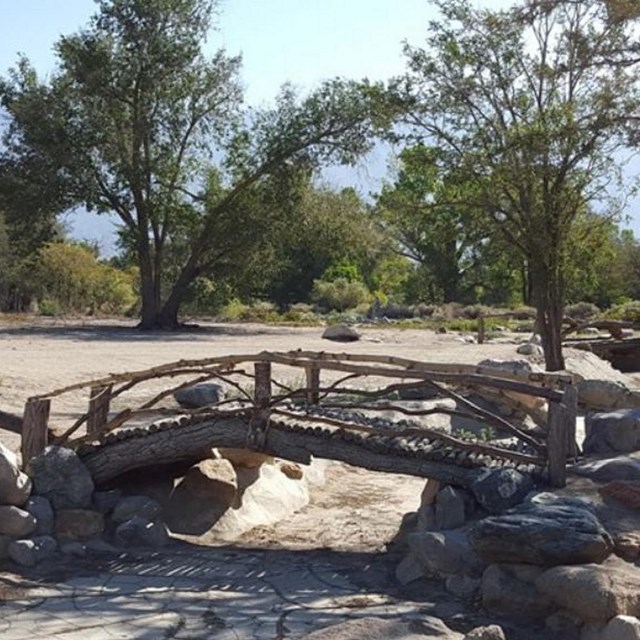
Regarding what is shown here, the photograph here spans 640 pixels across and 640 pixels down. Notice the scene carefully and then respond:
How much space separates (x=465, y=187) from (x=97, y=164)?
56.9ft

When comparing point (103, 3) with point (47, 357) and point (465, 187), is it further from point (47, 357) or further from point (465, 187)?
point (465, 187)

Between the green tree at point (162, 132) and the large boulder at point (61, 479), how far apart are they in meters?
22.8

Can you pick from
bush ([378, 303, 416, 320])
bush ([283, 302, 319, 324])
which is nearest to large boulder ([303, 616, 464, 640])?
bush ([283, 302, 319, 324])

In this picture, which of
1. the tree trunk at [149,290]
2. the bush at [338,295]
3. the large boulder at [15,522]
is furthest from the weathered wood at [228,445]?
the bush at [338,295]

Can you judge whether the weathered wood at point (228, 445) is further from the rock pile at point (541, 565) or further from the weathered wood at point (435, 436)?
the rock pile at point (541, 565)

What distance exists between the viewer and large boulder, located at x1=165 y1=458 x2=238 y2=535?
890cm

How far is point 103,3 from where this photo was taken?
102ft

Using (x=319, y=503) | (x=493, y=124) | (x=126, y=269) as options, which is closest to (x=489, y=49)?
(x=493, y=124)

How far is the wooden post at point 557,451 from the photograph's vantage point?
297 inches

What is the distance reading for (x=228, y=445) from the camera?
8695mm

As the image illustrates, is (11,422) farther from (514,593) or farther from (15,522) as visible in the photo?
(514,593)

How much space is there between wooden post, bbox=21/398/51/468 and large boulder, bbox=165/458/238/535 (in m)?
1.10

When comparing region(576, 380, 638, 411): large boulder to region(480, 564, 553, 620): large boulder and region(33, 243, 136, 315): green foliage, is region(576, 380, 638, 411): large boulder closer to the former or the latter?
region(480, 564, 553, 620): large boulder

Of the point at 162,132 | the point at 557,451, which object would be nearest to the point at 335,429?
the point at 557,451
